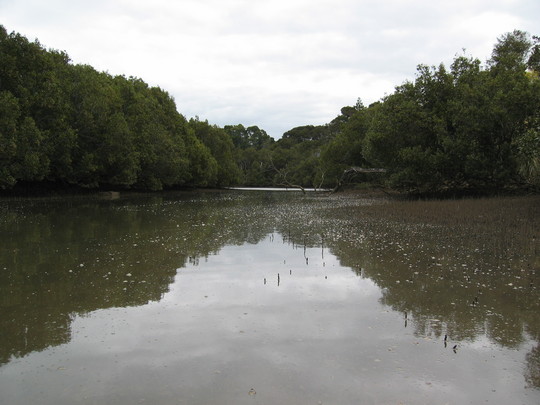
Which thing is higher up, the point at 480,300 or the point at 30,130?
the point at 30,130

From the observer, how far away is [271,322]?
737 centimetres

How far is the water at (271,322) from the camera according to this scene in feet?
16.8

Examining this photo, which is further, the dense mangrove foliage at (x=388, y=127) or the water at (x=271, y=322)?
the dense mangrove foliage at (x=388, y=127)

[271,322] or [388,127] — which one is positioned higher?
[388,127]

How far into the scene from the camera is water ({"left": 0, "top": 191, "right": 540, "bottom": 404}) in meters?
5.12

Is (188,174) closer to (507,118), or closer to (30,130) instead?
(30,130)

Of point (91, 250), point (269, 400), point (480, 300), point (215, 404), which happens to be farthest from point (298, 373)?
point (91, 250)

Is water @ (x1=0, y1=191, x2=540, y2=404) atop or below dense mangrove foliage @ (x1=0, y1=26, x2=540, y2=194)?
below

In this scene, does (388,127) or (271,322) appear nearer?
(271,322)

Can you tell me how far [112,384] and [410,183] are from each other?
38913 millimetres

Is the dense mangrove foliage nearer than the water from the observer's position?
No

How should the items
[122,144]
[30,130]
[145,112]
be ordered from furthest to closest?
1. [145,112]
2. [122,144]
3. [30,130]

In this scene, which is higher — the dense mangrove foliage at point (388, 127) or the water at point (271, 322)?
the dense mangrove foliage at point (388, 127)

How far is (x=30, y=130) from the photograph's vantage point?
34.6m
